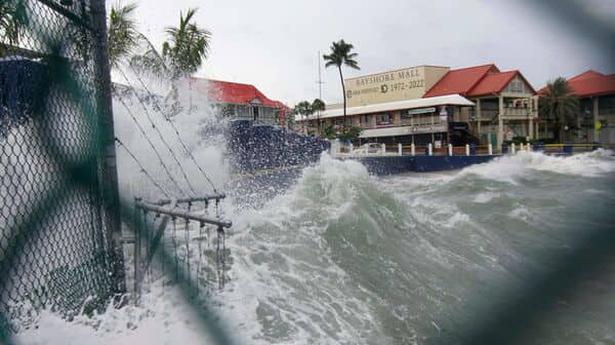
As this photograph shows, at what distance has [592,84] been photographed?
36.5 inches

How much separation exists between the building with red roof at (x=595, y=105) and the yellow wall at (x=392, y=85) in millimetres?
30747

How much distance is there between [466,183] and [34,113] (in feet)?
42.4

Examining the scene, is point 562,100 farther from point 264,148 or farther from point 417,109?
point 417,109

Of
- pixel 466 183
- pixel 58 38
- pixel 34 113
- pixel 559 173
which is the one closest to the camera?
pixel 58 38

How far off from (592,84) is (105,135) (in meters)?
2.41

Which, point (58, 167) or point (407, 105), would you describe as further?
point (407, 105)

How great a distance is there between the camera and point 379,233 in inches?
241

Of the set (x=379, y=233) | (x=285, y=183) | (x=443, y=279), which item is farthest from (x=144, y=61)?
(x=443, y=279)

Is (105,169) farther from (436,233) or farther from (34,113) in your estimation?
(436,233)

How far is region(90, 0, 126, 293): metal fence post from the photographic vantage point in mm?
2729

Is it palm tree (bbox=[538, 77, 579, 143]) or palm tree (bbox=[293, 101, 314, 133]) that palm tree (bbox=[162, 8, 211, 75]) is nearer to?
palm tree (bbox=[538, 77, 579, 143])

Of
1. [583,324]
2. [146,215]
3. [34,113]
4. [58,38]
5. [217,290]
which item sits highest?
[58,38]

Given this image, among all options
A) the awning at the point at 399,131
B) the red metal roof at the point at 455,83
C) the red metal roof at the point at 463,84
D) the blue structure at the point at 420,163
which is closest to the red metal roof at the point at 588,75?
the red metal roof at the point at 463,84

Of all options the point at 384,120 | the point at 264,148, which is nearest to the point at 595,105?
the point at 264,148
